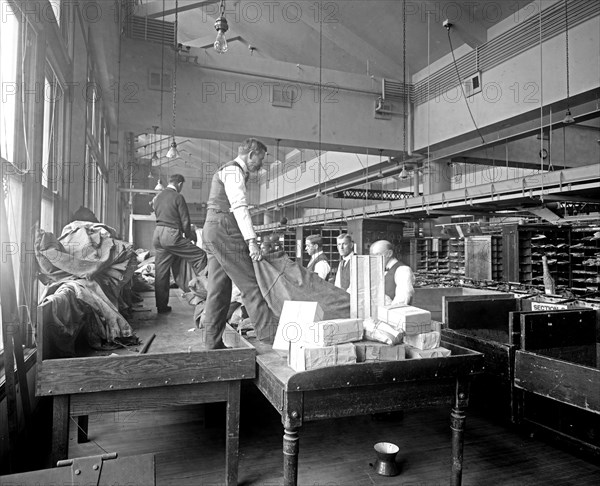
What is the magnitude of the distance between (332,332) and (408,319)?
1.45 ft

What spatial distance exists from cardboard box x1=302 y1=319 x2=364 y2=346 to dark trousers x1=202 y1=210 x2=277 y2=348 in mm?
653

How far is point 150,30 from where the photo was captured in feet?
23.2

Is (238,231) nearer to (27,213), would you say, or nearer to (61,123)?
(27,213)

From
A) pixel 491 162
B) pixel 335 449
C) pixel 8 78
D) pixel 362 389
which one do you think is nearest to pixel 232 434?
pixel 362 389

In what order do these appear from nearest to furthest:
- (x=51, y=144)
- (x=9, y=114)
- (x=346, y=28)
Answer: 1. (x=9, y=114)
2. (x=51, y=144)
3. (x=346, y=28)

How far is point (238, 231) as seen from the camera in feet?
9.04

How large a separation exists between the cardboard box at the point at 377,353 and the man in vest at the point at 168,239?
2.47 meters

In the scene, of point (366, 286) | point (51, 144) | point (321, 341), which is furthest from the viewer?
point (51, 144)

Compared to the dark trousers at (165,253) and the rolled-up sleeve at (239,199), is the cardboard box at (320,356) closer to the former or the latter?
the rolled-up sleeve at (239,199)

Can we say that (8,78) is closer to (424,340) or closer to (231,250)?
(231,250)

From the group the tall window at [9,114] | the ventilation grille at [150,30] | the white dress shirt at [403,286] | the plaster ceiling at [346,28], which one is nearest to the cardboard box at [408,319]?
the white dress shirt at [403,286]

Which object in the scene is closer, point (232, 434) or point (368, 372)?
point (368, 372)

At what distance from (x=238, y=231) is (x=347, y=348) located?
3.62 feet

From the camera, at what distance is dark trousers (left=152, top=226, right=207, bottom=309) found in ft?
13.3
